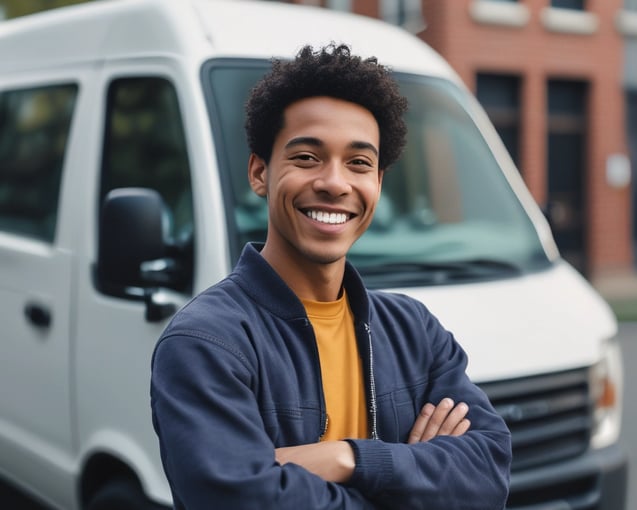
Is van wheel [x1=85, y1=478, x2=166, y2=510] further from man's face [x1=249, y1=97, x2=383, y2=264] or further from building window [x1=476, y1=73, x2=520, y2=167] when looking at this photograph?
building window [x1=476, y1=73, x2=520, y2=167]

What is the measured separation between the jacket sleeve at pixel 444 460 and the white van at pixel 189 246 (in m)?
0.92

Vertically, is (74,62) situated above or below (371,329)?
above

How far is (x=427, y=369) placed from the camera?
2.34 m

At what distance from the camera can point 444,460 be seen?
2.18m

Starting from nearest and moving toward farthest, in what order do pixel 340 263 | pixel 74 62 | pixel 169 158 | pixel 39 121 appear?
pixel 340 263, pixel 169 158, pixel 74 62, pixel 39 121

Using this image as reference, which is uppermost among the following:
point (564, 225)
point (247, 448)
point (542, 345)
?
point (247, 448)

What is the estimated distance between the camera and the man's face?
2.09 m

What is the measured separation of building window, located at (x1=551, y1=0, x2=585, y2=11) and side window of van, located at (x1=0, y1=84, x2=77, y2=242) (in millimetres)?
14156

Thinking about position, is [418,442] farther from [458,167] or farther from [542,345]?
[458,167]

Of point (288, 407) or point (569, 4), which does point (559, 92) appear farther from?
point (288, 407)

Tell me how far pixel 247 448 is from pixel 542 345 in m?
1.82

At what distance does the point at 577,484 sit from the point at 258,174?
2033 mm

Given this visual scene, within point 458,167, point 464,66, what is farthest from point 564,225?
point 458,167

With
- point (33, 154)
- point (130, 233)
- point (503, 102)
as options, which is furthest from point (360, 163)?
point (503, 102)
